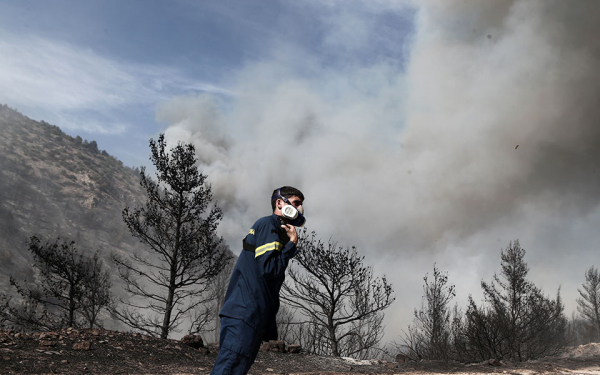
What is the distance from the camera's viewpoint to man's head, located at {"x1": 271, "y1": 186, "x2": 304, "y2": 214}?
3279 mm

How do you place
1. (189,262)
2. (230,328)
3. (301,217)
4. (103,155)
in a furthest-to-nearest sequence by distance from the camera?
(103,155) < (189,262) < (301,217) < (230,328)

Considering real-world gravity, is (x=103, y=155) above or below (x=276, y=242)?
above

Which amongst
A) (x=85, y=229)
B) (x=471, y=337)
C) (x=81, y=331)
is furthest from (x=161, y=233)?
(x=85, y=229)

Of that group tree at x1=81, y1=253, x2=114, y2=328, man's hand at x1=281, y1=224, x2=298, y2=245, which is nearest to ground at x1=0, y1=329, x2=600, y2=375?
man's hand at x1=281, y1=224, x2=298, y2=245

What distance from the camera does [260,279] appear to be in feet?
9.46

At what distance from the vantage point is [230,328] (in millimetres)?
2807

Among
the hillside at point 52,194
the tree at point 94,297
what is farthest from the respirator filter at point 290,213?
the hillside at point 52,194

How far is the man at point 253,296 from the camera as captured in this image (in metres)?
2.75

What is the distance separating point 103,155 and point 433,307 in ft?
351

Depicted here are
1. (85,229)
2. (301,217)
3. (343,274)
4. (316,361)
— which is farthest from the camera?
(85,229)

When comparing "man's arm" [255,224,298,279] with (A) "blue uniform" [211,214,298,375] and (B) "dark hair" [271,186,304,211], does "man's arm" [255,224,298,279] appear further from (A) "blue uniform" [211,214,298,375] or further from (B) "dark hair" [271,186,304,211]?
(B) "dark hair" [271,186,304,211]

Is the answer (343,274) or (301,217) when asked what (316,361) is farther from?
(301,217)

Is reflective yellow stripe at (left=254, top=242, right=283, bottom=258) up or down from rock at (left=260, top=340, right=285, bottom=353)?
up

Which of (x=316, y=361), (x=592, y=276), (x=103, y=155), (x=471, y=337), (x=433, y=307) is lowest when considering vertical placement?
(x=316, y=361)
